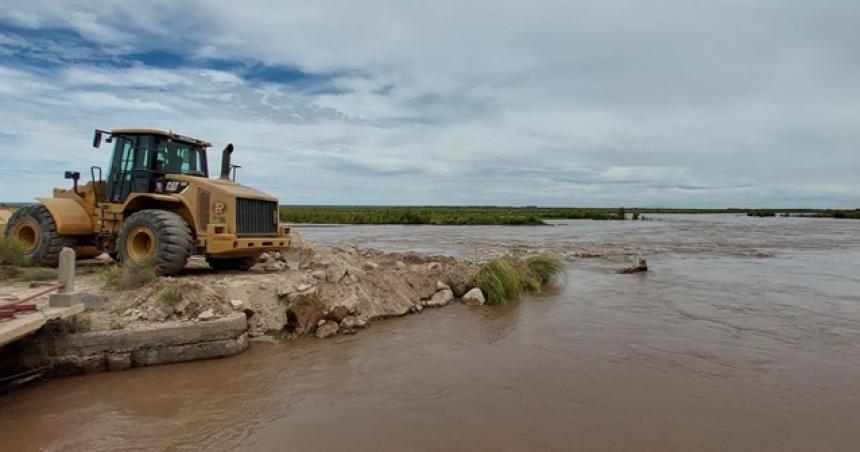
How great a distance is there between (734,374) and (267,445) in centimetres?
610

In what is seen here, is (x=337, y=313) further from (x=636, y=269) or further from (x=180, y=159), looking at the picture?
(x=636, y=269)

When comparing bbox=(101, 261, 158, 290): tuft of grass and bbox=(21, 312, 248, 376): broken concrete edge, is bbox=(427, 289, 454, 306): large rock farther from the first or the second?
bbox=(101, 261, 158, 290): tuft of grass

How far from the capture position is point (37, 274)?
9445mm

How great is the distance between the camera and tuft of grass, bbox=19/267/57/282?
30.7 feet

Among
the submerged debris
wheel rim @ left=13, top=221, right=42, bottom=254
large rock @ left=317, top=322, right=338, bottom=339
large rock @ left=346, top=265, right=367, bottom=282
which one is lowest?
large rock @ left=317, top=322, right=338, bottom=339

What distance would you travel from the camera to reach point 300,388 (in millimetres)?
6613

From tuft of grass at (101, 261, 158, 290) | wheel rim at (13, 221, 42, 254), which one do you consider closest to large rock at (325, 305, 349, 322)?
tuft of grass at (101, 261, 158, 290)

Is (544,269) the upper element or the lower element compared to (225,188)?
lower

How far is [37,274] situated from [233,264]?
3.41m

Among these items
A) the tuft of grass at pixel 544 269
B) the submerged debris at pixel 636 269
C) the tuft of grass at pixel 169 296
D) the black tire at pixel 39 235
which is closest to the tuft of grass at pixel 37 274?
the black tire at pixel 39 235

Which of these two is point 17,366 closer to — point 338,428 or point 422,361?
point 338,428

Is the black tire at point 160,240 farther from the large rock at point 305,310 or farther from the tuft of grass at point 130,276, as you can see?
the large rock at point 305,310

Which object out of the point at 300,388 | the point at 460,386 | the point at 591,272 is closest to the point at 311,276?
the point at 300,388

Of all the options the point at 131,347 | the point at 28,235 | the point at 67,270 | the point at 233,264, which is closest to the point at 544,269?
the point at 233,264
